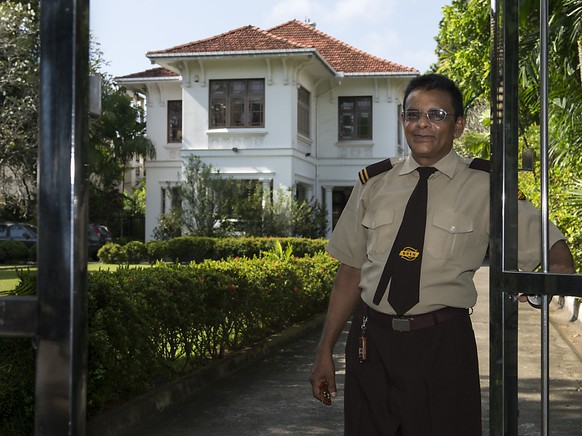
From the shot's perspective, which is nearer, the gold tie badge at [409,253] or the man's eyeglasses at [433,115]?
the gold tie badge at [409,253]

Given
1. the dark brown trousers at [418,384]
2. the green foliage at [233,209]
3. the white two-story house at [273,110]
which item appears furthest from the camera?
the white two-story house at [273,110]

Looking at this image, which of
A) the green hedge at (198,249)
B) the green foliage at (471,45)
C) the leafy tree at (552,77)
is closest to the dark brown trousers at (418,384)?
the leafy tree at (552,77)

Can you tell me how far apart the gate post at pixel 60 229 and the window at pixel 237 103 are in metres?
27.2

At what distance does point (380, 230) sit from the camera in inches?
131

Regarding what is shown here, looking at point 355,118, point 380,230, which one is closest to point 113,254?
point 355,118

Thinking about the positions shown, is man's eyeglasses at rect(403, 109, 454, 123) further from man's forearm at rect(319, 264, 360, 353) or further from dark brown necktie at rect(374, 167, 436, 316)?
man's forearm at rect(319, 264, 360, 353)

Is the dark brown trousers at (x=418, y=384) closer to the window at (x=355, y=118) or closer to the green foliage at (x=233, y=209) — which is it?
the green foliage at (x=233, y=209)

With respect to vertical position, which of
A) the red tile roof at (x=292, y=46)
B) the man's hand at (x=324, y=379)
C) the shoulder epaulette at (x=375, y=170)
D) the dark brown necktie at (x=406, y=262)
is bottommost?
the man's hand at (x=324, y=379)

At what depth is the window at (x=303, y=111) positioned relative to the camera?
97.9 feet

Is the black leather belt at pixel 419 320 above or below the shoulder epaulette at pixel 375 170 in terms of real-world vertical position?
below

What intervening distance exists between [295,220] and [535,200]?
12.1 metres

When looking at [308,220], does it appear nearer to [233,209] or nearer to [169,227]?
[233,209]

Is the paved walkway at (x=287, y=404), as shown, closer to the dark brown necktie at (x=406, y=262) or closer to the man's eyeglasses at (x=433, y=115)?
the dark brown necktie at (x=406, y=262)

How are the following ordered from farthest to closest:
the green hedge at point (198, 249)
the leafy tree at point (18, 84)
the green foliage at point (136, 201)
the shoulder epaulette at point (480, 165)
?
1. the green foliage at point (136, 201)
2. the leafy tree at point (18, 84)
3. the green hedge at point (198, 249)
4. the shoulder epaulette at point (480, 165)
